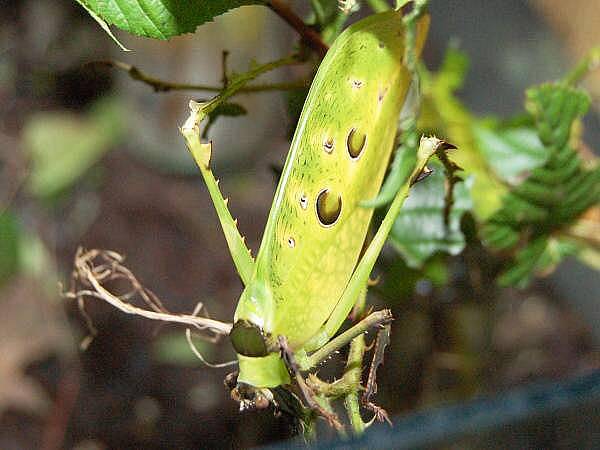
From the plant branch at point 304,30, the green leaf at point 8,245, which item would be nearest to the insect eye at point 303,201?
the plant branch at point 304,30

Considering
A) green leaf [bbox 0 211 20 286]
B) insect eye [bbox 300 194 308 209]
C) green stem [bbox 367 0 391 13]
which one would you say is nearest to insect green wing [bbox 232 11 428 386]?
insect eye [bbox 300 194 308 209]

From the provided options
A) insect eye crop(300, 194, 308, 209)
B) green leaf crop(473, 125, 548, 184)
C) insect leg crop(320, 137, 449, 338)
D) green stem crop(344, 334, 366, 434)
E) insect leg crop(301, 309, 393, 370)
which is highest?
insect eye crop(300, 194, 308, 209)

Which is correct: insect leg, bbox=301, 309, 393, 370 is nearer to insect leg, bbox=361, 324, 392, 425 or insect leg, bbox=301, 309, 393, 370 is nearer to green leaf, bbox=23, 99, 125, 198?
insect leg, bbox=361, 324, 392, 425

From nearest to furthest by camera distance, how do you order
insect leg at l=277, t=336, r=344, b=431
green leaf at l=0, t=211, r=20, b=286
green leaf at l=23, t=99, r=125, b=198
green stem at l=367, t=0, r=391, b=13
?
insect leg at l=277, t=336, r=344, b=431
green stem at l=367, t=0, r=391, b=13
green leaf at l=0, t=211, r=20, b=286
green leaf at l=23, t=99, r=125, b=198

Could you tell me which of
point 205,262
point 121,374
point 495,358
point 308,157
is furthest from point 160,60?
point 308,157

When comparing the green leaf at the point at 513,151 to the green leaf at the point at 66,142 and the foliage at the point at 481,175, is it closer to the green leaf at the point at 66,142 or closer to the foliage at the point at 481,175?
the foliage at the point at 481,175

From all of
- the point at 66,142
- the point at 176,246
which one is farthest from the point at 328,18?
the point at 66,142

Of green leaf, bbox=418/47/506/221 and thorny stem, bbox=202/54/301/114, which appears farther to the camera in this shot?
green leaf, bbox=418/47/506/221
